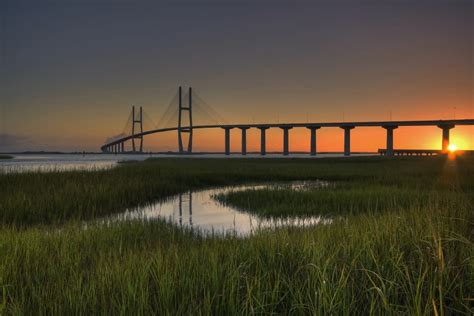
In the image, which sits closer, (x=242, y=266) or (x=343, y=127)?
(x=242, y=266)

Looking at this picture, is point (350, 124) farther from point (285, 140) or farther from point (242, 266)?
point (242, 266)

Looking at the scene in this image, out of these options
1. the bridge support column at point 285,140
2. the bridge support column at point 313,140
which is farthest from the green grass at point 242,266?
the bridge support column at point 285,140

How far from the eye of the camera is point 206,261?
17.1 feet

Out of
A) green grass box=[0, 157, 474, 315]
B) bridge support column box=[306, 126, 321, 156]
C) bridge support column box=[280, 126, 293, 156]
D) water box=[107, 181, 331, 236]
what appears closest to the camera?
green grass box=[0, 157, 474, 315]

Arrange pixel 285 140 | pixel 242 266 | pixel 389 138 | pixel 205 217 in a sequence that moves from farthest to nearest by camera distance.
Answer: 1. pixel 285 140
2. pixel 389 138
3. pixel 205 217
4. pixel 242 266

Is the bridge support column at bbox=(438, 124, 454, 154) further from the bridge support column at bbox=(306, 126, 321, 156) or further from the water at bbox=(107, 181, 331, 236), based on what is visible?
the water at bbox=(107, 181, 331, 236)

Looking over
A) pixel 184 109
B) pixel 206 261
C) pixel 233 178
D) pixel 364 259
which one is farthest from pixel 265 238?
pixel 184 109

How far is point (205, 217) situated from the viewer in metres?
12.4

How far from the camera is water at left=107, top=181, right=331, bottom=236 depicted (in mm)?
10102

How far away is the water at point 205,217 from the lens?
10102 mm

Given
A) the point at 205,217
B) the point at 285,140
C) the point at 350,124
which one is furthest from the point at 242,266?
the point at 285,140

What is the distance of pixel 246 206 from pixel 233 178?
12.5m

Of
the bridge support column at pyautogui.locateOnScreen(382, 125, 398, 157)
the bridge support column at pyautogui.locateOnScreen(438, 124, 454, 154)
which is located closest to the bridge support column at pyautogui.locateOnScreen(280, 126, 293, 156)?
the bridge support column at pyautogui.locateOnScreen(382, 125, 398, 157)

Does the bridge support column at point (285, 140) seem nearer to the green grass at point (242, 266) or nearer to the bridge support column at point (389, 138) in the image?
the bridge support column at point (389, 138)
